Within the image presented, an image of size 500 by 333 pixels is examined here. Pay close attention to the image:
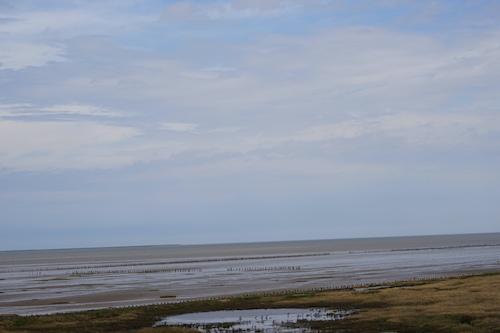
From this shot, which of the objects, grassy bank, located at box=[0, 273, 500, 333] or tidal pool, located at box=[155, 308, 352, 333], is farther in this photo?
tidal pool, located at box=[155, 308, 352, 333]

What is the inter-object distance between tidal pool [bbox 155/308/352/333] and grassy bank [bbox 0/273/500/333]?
124 centimetres

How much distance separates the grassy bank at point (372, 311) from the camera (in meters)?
31.8

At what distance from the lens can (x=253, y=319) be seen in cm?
3666

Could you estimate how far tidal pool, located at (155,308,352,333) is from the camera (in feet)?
108

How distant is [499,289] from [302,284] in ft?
83.5

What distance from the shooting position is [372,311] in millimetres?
37219

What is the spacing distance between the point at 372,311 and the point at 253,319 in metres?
6.54

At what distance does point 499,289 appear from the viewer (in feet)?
143

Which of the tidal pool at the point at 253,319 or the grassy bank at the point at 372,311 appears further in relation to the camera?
the tidal pool at the point at 253,319

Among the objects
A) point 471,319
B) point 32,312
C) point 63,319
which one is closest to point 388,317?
point 471,319

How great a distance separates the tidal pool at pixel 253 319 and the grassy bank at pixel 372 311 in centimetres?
124

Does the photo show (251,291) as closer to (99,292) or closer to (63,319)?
(99,292)

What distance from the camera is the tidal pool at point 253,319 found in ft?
108

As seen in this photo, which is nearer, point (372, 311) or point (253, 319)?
point (253, 319)
